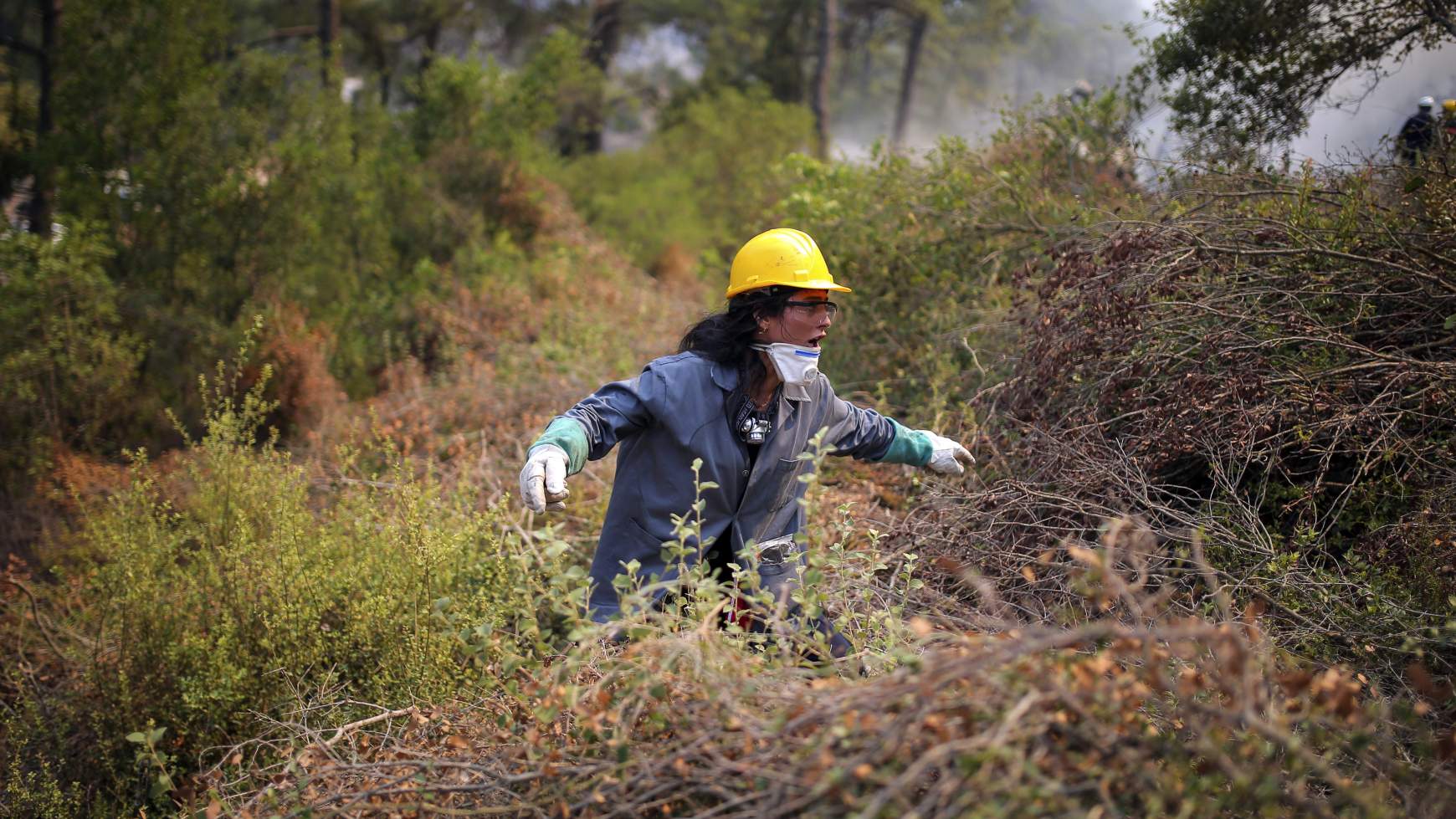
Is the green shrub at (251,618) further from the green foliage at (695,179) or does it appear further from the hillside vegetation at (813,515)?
the green foliage at (695,179)

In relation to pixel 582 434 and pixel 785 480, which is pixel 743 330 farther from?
pixel 582 434

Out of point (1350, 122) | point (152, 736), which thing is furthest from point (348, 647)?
point (1350, 122)

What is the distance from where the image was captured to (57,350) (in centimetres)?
658

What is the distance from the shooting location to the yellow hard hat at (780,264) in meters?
3.22

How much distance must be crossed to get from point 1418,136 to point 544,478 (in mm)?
5063

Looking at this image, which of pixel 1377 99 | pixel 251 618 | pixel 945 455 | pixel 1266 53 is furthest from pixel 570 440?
pixel 1377 99

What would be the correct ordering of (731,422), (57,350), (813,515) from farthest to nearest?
(57,350), (813,515), (731,422)

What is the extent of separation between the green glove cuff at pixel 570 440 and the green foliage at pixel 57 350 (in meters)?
5.02

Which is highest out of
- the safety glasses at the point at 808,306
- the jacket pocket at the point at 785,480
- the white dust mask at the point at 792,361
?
the safety glasses at the point at 808,306

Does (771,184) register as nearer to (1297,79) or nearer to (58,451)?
(1297,79)

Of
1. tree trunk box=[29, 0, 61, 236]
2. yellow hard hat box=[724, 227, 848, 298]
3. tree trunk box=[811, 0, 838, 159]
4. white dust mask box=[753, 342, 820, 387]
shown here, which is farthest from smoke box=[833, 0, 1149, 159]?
white dust mask box=[753, 342, 820, 387]

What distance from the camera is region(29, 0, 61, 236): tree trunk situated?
7.46 metres

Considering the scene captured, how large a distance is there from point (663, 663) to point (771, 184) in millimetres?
9780

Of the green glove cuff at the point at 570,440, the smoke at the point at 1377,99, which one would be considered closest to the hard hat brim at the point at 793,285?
the green glove cuff at the point at 570,440
